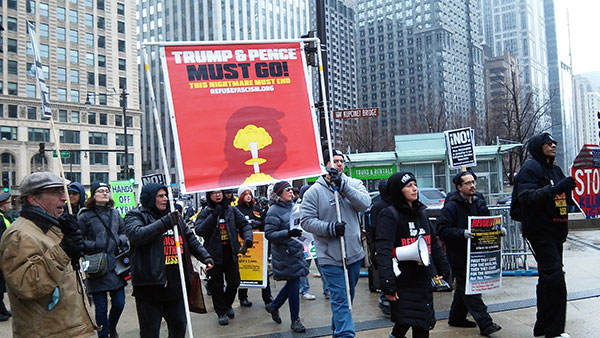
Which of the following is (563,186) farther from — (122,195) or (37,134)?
(37,134)

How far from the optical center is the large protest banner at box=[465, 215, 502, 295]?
5953 mm

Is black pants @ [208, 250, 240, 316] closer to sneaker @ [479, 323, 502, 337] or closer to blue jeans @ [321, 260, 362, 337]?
blue jeans @ [321, 260, 362, 337]

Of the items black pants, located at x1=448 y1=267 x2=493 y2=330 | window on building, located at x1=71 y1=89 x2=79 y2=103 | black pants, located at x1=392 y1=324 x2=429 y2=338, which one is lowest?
black pants, located at x1=448 y1=267 x2=493 y2=330

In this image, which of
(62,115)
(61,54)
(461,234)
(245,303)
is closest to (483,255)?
(461,234)

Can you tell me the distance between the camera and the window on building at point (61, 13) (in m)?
72.9

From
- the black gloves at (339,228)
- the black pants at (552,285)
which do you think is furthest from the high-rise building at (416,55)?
the black gloves at (339,228)

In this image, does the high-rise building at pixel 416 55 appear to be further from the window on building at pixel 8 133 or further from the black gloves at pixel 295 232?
the black gloves at pixel 295 232

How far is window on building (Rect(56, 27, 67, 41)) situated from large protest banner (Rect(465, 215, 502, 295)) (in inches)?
3061

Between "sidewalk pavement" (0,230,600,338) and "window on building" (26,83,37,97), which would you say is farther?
"window on building" (26,83,37,97)

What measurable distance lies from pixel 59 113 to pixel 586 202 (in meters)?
75.4

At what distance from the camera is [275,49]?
503cm

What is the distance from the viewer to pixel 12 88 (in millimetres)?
68000

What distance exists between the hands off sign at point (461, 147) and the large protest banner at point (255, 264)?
199 inches

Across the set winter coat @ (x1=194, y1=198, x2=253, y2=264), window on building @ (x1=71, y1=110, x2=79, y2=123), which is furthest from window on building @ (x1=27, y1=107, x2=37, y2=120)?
winter coat @ (x1=194, y1=198, x2=253, y2=264)
